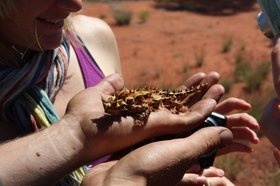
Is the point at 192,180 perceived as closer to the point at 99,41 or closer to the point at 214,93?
the point at 214,93

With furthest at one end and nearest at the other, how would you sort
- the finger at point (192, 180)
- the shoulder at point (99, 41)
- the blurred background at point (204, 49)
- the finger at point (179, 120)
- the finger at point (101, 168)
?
the blurred background at point (204, 49), the shoulder at point (99, 41), the finger at point (179, 120), the finger at point (192, 180), the finger at point (101, 168)

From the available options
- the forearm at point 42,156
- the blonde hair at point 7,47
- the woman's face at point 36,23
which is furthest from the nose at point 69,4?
the forearm at point 42,156

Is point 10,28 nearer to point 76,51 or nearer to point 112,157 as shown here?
point 76,51

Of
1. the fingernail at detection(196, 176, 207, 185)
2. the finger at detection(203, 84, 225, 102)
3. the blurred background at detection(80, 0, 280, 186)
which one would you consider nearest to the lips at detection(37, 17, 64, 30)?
the finger at detection(203, 84, 225, 102)

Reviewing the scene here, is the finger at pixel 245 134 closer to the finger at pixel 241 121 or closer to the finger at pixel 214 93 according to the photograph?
the finger at pixel 241 121

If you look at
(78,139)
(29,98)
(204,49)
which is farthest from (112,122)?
(204,49)

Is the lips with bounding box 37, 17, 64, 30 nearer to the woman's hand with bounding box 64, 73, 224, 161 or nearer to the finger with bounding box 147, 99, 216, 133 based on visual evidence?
the woman's hand with bounding box 64, 73, 224, 161
